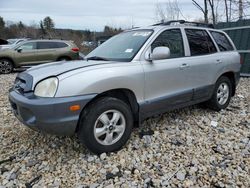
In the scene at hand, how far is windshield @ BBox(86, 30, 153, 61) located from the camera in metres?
3.57

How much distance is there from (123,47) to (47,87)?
1402mm

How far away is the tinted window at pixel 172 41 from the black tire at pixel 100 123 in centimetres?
111

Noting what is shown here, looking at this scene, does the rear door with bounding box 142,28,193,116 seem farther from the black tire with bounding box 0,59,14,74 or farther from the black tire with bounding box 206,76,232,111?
the black tire with bounding box 0,59,14,74

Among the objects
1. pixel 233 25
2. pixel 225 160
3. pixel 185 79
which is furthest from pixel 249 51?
pixel 225 160

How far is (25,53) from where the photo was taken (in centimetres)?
1171

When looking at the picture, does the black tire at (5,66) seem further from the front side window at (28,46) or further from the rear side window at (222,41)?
the rear side window at (222,41)

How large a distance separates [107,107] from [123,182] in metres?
0.90

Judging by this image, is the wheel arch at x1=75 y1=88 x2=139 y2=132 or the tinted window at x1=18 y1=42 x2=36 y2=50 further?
the tinted window at x1=18 y1=42 x2=36 y2=50

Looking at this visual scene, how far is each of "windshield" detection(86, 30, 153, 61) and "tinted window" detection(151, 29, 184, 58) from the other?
18 cm

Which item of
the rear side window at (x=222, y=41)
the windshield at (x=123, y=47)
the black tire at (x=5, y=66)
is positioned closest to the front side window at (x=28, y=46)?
the black tire at (x=5, y=66)

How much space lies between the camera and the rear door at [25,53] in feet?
38.0

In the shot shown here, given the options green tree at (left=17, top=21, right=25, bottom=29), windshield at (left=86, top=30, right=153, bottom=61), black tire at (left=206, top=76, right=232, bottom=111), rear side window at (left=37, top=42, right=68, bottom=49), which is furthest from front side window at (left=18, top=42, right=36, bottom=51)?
green tree at (left=17, top=21, right=25, bottom=29)

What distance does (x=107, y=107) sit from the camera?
3119mm

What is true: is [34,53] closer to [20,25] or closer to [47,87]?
[47,87]
